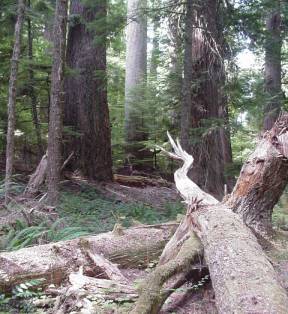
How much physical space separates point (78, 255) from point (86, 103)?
704 cm

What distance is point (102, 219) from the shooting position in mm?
7988

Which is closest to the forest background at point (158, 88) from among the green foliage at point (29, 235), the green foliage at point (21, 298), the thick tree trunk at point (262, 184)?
the green foliage at point (29, 235)

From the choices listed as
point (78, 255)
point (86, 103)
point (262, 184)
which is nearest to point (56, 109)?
point (86, 103)

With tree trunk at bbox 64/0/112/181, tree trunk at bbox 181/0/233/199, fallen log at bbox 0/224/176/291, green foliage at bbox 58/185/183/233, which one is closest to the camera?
fallen log at bbox 0/224/176/291

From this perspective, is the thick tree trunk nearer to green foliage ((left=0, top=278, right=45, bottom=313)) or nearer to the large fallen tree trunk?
the large fallen tree trunk

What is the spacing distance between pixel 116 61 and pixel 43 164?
13.0m

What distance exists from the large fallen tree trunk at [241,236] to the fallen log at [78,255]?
0.51 metres

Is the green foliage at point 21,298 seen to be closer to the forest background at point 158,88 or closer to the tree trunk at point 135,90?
the forest background at point 158,88

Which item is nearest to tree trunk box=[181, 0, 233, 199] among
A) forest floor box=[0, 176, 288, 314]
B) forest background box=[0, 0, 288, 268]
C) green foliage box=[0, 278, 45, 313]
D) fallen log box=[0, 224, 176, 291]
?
forest background box=[0, 0, 288, 268]

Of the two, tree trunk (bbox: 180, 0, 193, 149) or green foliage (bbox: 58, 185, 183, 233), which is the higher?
tree trunk (bbox: 180, 0, 193, 149)

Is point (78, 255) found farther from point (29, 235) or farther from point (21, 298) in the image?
point (29, 235)

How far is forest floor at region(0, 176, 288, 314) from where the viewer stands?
3.82 metres

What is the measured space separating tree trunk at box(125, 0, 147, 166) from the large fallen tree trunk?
7.21 metres

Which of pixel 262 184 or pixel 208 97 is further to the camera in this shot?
pixel 208 97
